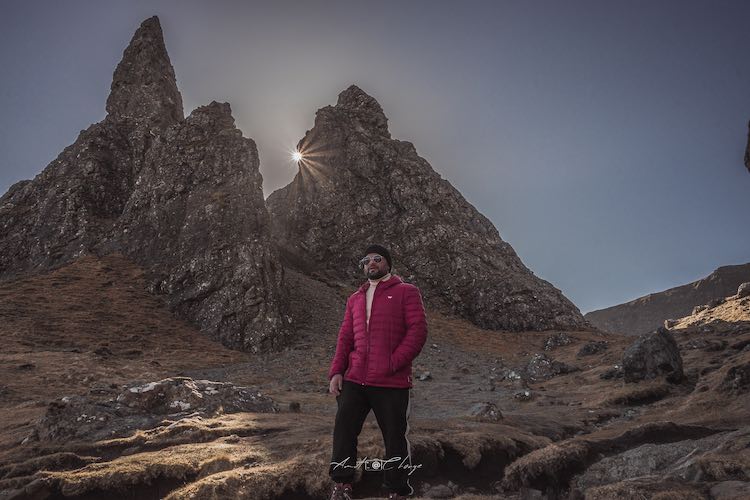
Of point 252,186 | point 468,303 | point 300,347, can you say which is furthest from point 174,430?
point 468,303

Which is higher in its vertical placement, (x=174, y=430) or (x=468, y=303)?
(x=468, y=303)

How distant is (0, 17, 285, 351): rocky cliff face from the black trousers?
37.6 metres

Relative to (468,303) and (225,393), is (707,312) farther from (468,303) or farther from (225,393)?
(225,393)

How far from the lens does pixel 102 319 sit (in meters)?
39.6

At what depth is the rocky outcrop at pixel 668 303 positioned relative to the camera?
143 m

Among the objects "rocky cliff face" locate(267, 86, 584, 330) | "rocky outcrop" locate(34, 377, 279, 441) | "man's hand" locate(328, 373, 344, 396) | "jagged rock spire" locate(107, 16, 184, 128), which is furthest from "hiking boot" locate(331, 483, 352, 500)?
"jagged rock spire" locate(107, 16, 184, 128)

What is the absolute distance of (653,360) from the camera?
83.9 feet

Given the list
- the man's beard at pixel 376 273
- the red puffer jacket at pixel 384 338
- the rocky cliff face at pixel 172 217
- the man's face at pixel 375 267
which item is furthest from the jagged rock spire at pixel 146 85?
the red puffer jacket at pixel 384 338

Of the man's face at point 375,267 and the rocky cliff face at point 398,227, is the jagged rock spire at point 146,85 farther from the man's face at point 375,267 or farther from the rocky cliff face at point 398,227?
the man's face at point 375,267

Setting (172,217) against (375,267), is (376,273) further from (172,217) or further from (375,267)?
(172,217)

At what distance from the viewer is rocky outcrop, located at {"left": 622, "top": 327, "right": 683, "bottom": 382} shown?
25000mm

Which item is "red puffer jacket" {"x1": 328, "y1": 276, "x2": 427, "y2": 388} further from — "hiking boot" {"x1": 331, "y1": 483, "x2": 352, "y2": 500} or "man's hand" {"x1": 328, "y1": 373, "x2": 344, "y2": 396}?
"hiking boot" {"x1": 331, "y1": 483, "x2": 352, "y2": 500}

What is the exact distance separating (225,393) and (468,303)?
53.8 meters

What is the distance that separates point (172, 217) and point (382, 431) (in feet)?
182
